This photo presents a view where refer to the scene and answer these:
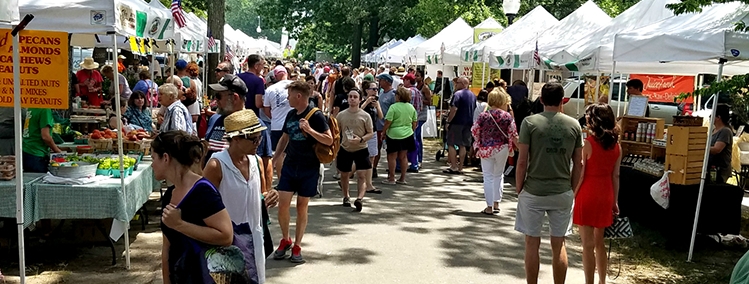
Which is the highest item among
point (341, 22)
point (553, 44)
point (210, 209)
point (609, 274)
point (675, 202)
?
point (341, 22)

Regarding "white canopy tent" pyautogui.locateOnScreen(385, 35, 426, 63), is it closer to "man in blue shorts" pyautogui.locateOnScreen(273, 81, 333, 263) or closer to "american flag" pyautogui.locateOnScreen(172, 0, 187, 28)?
"american flag" pyautogui.locateOnScreen(172, 0, 187, 28)

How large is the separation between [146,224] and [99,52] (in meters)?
14.3

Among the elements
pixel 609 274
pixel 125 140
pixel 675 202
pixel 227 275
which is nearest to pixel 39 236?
pixel 125 140

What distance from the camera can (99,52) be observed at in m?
22.0

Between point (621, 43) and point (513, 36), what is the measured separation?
888 cm

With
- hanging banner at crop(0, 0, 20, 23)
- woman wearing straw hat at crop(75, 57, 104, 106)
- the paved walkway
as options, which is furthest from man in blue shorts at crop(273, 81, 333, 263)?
woman wearing straw hat at crop(75, 57, 104, 106)

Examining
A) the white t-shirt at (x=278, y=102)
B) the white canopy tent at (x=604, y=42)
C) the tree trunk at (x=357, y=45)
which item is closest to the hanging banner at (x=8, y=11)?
the white t-shirt at (x=278, y=102)

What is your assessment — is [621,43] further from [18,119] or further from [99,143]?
[18,119]

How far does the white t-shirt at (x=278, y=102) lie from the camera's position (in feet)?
33.4

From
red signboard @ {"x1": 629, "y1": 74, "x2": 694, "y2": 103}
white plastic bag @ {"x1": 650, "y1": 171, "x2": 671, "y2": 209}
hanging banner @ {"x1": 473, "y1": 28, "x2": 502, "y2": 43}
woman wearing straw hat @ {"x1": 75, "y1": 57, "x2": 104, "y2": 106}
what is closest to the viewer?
white plastic bag @ {"x1": 650, "y1": 171, "x2": 671, "y2": 209}

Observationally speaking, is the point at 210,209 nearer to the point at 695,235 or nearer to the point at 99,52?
the point at 695,235

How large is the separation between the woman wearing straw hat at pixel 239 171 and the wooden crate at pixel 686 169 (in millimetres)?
5541

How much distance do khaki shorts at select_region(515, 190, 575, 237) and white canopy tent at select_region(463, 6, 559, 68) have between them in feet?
35.7

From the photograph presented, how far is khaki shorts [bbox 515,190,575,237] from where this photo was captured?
5906 mm
